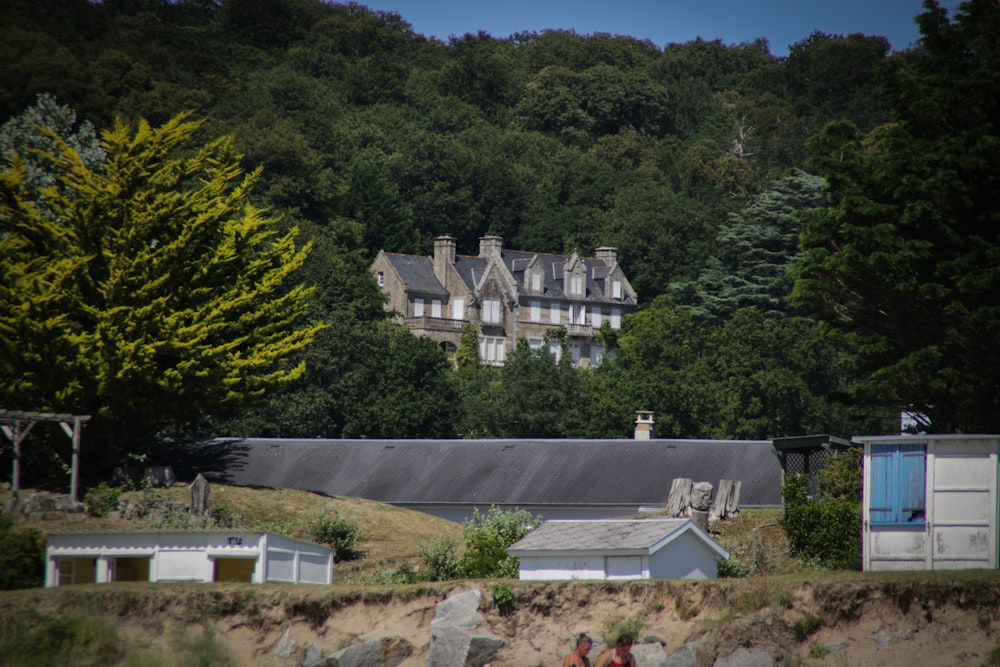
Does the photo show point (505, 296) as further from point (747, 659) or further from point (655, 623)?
point (747, 659)

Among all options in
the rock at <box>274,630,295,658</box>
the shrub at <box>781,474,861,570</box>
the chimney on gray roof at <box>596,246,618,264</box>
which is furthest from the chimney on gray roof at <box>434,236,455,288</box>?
the rock at <box>274,630,295,658</box>

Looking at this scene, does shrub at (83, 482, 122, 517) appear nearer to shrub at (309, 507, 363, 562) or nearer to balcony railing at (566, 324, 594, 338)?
shrub at (309, 507, 363, 562)

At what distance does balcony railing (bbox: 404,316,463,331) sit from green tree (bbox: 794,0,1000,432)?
210 feet

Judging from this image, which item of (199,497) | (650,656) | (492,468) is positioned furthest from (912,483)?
(492,468)

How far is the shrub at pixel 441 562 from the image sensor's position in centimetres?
3372

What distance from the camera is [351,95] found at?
149625 millimetres

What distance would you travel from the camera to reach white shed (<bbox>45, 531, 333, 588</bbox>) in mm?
31594

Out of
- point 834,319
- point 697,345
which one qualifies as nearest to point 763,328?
point 697,345

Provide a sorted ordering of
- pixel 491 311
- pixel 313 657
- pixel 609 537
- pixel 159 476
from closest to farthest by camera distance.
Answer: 1. pixel 313 657
2. pixel 609 537
3. pixel 159 476
4. pixel 491 311

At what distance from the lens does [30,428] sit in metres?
39.7

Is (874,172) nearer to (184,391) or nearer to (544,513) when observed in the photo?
(544,513)

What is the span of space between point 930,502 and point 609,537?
6.36 metres

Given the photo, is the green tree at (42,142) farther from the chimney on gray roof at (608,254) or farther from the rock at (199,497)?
the chimney on gray roof at (608,254)

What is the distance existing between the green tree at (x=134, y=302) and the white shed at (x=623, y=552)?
16295 millimetres
